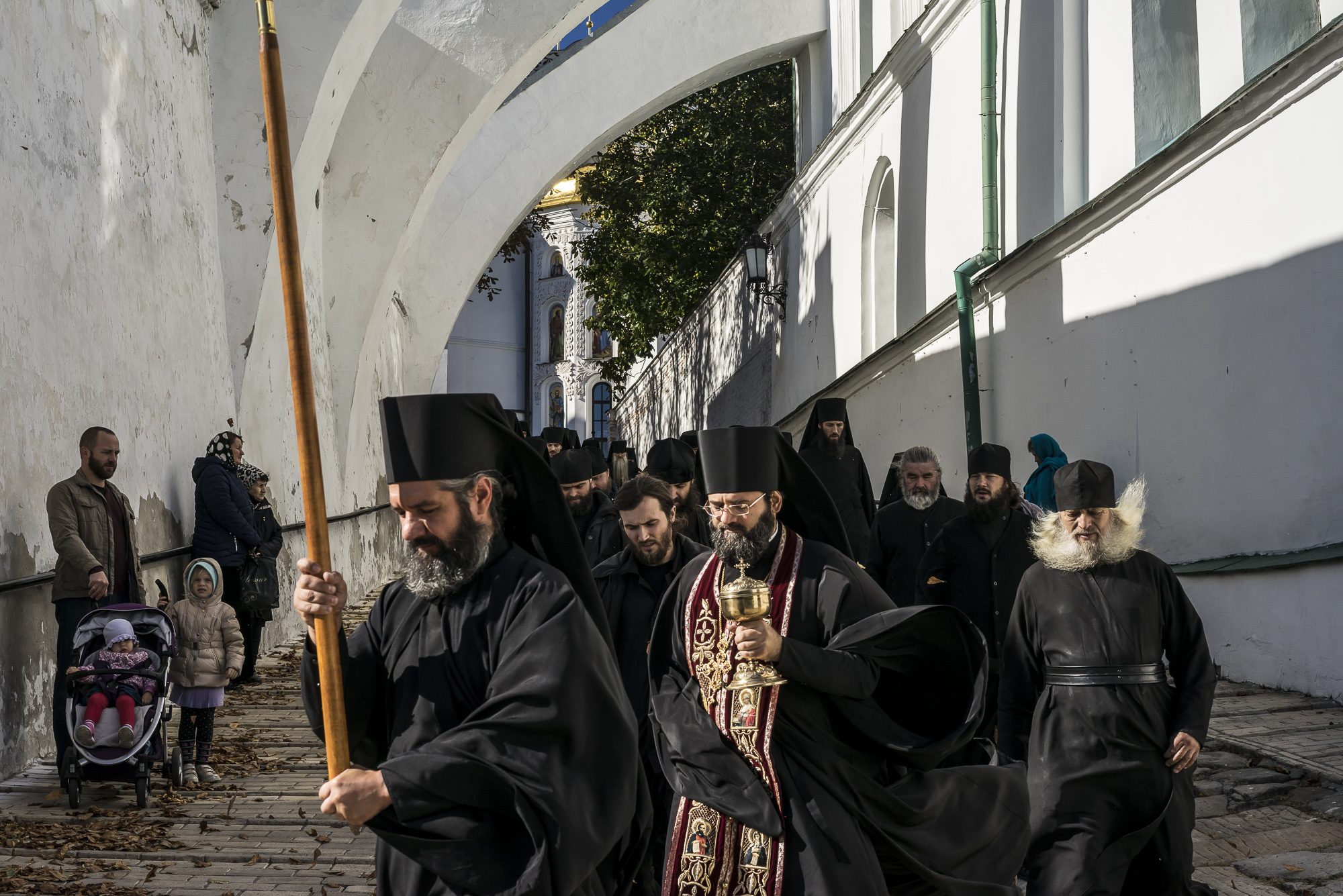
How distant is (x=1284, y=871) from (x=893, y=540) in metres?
3.44

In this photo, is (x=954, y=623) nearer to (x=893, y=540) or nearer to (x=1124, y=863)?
(x=1124, y=863)

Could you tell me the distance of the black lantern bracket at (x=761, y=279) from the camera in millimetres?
18828

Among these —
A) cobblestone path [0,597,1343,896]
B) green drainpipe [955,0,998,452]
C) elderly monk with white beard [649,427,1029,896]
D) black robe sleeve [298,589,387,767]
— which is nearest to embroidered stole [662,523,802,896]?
elderly monk with white beard [649,427,1029,896]

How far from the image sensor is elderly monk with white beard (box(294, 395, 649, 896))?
103 inches

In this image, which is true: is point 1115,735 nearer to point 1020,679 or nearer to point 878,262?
point 1020,679

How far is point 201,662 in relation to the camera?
693 centimetres

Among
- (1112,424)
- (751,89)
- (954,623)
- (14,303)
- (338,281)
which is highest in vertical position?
(751,89)

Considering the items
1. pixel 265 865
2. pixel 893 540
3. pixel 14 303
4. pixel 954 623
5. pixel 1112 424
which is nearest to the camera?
pixel 954 623

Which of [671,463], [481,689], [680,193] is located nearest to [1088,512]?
[481,689]

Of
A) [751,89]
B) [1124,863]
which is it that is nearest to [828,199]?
[751,89]

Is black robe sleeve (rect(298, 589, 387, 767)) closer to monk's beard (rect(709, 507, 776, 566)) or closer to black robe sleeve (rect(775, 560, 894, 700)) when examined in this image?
black robe sleeve (rect(775, 560, 894, 700))

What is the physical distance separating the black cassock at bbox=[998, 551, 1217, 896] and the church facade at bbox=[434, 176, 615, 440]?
165ft

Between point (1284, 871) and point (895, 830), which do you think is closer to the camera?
point (895, 830)

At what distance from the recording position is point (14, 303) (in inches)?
285
